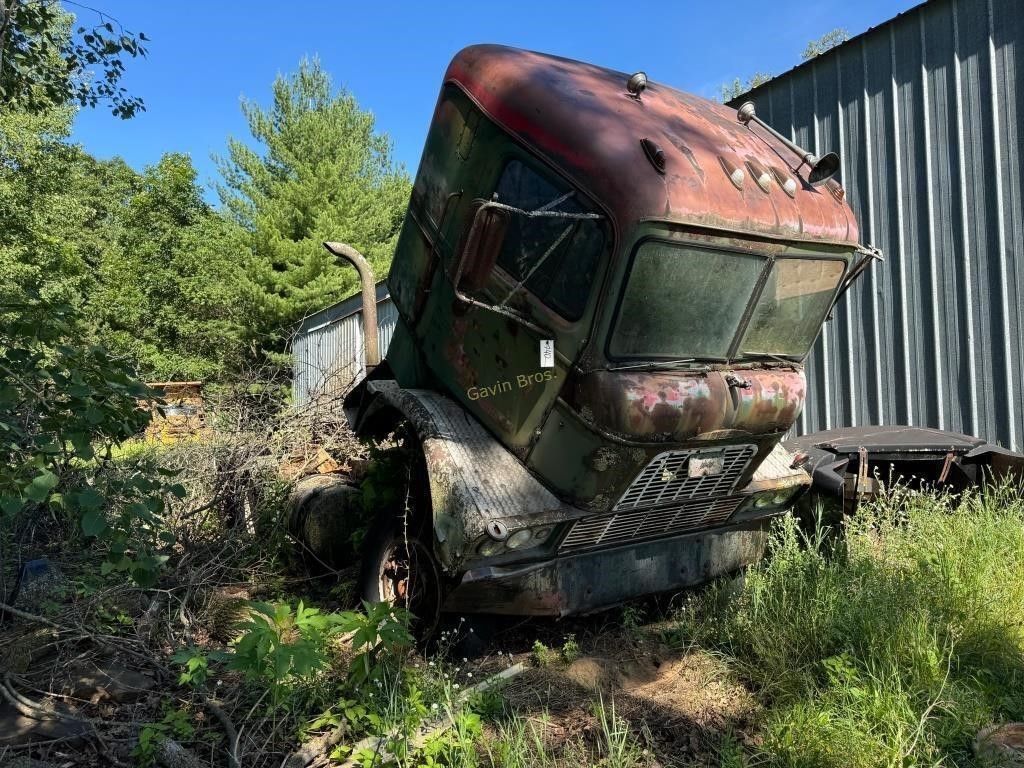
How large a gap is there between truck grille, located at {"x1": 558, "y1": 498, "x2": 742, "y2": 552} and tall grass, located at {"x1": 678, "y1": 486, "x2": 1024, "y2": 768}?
0.51 meters

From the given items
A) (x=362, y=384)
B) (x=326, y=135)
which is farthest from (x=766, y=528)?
(x=326, y=135)

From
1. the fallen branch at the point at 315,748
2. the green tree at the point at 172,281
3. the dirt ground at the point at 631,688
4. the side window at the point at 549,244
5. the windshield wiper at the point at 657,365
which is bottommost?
the dirt ground at the point at 631,688

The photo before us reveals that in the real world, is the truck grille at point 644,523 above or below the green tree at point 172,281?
below

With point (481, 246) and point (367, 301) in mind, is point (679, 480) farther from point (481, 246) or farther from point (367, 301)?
point (367, 301)

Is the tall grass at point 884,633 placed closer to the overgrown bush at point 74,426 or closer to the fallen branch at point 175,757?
the fallen branch at point 175,757

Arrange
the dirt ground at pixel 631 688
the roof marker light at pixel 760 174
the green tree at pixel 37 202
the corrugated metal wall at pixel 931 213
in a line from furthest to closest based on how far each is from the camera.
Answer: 1. the green tree at pixel 37 202
2. the corrugated metal wall at pixel 931 213
3. the roof marker light at pixel 760 174
4. the dirt ground at pixel 631 688

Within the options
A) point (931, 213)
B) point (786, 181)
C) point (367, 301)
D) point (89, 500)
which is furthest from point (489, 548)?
point (931, 213)

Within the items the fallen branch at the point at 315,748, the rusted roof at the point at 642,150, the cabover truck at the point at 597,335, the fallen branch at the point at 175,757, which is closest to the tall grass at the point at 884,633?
the cabover truck at the point at 597,335

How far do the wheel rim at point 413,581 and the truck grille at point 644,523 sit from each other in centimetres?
86

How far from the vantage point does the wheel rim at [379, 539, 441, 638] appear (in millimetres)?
3949

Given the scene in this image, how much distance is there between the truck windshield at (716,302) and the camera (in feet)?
10.8

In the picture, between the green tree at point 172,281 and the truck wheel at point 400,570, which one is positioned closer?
the truck wheel at point 400,570

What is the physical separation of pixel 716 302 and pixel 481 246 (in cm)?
122

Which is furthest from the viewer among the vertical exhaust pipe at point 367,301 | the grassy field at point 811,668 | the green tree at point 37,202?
the green tree at point 37,202
